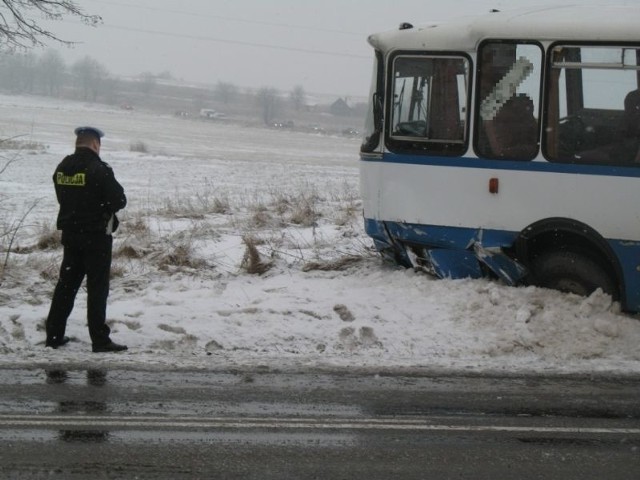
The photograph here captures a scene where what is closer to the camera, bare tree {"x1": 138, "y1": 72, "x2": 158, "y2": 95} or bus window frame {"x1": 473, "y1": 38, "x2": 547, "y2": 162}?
bus window frame {"x1": 473, "y1": 38, "x2": 547, "y2": 162}

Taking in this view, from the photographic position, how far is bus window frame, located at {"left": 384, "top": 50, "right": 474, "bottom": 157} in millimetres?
8641

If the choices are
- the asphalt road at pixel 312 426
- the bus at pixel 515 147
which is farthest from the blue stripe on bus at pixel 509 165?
the asphalt road at pixel 312 426

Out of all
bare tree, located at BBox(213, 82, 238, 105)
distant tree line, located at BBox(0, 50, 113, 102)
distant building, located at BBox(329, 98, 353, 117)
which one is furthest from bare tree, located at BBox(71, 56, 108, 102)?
distant building, located at BBox(329, 98, 353, 117)

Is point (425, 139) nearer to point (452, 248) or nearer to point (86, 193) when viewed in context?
point (452, 248)

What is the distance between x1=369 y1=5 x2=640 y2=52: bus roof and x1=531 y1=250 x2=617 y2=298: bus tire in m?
2.31

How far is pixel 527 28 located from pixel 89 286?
5.29 meters

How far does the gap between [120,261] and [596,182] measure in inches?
253

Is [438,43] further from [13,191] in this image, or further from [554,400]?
[13,191]

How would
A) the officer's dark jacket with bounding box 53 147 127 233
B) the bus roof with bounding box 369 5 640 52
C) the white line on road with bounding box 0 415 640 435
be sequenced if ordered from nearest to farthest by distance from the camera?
the white line on road with bounding box 0 415 640 435 < the officer's dark jacket with bounding box 53 147 127 233 < the bus roof with bounding box 369 5 640 52

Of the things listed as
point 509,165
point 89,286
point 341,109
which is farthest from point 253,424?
point 341,109

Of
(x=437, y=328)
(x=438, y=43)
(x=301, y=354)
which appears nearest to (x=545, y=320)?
(x=437, y=328)

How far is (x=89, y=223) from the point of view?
741 cm

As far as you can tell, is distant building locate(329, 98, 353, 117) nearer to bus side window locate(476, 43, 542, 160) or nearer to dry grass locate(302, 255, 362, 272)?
dry grass locate(302, 255, 362, 272)

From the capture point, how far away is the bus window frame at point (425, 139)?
8641 millimetres
